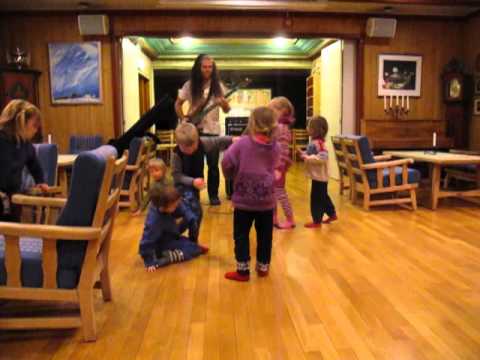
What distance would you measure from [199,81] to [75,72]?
10.1 feet

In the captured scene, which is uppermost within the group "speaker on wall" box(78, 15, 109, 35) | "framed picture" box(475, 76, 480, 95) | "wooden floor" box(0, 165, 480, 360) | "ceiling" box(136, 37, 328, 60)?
"ceiling" box(136, 37, 328, 60)

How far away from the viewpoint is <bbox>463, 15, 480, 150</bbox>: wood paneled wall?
21.7 feet

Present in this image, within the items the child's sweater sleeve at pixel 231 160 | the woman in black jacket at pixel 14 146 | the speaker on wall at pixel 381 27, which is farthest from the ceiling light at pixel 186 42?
the child's sweater sleeve at pixel 231 160

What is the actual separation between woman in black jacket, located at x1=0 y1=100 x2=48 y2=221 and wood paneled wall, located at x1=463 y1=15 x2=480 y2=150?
6238mm

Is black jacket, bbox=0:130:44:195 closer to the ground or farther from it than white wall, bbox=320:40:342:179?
closer to the ground

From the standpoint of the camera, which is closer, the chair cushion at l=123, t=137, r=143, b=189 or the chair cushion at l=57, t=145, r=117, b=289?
the chair cushion at l=57, t=145, r=117, b=289

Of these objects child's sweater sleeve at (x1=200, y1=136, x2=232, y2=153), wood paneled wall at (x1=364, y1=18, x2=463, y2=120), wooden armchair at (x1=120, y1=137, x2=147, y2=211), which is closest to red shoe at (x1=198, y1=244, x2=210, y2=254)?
child's sweater sleeve at (x1=200, y1=136, x2=232, y2=153)

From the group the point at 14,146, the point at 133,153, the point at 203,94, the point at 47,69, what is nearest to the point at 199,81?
the point at 203,94

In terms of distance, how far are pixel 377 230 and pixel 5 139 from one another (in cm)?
294

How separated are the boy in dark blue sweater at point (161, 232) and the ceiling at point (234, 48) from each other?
6.40m

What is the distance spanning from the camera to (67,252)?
189 cm

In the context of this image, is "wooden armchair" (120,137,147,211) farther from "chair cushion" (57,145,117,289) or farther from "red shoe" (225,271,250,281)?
"chair cushion" (57,145,117,289)

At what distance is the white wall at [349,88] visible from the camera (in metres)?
6.79

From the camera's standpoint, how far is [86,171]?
1.79 metres
